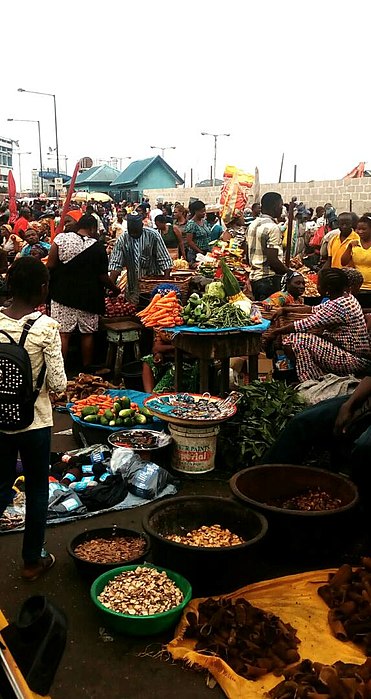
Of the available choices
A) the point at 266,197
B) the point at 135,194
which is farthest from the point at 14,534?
the point at 135,194

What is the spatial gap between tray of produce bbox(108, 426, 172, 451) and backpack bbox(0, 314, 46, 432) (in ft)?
6.40

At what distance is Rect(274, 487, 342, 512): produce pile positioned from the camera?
4.27 m

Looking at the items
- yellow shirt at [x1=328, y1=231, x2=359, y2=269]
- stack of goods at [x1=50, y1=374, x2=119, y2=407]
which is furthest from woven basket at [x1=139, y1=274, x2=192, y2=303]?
yellow shirt at [x1=328, y1=231, x2=359, y2=269]

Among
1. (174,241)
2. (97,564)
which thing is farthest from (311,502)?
(174,241)

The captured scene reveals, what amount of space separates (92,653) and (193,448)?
2.36m

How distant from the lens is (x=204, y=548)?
3600mm

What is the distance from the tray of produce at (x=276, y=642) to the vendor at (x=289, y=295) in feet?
12.7

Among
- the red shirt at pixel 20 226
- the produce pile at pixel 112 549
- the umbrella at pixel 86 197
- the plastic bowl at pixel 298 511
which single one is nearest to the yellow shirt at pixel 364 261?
the plastic bowl at pixel 298 511

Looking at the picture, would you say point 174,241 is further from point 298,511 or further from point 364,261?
point 298,511

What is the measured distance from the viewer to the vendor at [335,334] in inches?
221

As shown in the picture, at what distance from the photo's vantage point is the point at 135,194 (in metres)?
44.5

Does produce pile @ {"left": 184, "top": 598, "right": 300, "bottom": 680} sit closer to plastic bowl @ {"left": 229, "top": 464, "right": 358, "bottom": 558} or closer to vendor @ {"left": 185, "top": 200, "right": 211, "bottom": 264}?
plastic bowl @ {"left": 229, "top": 464, "right": 358, "bottom": 558}

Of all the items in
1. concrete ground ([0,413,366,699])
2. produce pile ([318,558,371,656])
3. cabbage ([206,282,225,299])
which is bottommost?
concrete ground ([0,413,366,699])

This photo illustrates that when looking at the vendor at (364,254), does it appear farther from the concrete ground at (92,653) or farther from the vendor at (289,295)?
the concrete ground at (92,653)
